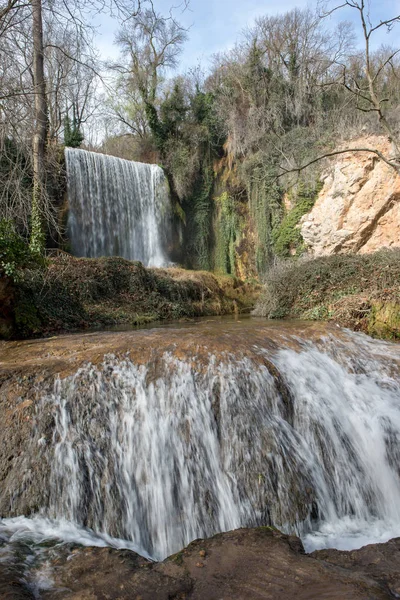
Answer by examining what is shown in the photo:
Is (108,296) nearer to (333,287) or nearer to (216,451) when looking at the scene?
(333,287)

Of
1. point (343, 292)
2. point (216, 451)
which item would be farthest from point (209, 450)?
point (343, 292)

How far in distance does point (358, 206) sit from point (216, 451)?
13.3 metres

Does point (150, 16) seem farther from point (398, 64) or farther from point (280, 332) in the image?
point (398, 64)

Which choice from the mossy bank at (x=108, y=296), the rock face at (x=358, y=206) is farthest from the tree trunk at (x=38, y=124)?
the rock face at (x=358, y=206)

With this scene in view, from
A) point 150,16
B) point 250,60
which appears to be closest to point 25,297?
point 150,16

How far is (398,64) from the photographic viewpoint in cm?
2144

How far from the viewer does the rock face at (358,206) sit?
Answer: 14234mm

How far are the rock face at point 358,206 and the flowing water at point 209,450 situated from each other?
35.6 ft

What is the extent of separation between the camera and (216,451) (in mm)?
3863

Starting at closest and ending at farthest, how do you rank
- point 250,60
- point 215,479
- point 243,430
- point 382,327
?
1. point 215,479
2. point 243,430
3. point 382,327
4. point 250,60

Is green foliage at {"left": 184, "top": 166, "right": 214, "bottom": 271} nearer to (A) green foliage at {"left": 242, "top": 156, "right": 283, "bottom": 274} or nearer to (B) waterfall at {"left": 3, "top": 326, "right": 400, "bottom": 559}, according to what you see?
(A) green foliage at {"left": 242, "top": 156, "right": 283, "bottom": 274}

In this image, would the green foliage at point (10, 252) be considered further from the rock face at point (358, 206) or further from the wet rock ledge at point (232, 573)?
the rock face at point (358, 206)

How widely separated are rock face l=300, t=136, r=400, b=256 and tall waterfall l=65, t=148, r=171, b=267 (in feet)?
22.5

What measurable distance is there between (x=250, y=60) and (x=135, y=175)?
8504 millimetres
